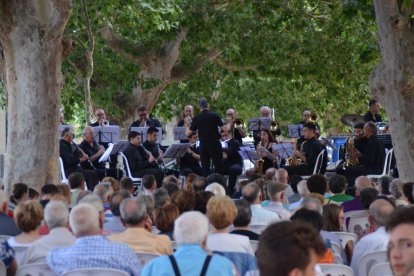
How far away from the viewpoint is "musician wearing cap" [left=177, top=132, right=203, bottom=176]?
19500 mm

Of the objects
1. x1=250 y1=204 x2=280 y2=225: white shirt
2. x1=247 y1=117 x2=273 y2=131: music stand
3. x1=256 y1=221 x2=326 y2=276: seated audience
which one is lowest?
x1=250 y1=204 x2=280 y2=225: white shirt

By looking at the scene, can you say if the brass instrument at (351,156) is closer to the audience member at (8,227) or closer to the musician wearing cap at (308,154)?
the musician wearing cap at (308,154)

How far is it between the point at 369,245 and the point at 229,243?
1192mm

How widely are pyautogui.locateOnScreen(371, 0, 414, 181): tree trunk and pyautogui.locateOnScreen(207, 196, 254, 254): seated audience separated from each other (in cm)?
611

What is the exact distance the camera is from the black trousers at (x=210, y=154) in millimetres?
18609

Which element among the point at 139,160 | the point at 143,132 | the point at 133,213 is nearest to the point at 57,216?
the point at 133,213

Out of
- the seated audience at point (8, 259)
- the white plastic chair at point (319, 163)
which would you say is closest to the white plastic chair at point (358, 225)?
the seated audience at point (8, 259)

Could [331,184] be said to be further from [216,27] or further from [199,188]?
[216,27]

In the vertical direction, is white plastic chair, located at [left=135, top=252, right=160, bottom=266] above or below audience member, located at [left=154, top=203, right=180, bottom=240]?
below

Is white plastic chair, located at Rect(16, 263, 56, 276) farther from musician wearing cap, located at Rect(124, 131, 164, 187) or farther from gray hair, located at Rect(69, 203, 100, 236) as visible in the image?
musician wearing cap, located at Rect(124, 131, 164, 187)

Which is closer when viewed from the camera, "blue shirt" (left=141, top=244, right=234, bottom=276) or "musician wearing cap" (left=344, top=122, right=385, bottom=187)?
"blue shirt" (left=141, top=244, right=234, bottom=276)

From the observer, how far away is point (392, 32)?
13.3m

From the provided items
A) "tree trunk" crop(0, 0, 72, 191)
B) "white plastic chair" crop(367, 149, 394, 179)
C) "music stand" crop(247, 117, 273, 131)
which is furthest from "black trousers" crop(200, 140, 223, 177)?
"tree trunk" crop(0, 0, 72, 191)

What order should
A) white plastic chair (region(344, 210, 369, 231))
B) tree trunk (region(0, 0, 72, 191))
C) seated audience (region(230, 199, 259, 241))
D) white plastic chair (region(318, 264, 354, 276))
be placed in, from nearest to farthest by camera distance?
white plastic chair (region(318, 264, 354, 276)) < seated audience (region(230, 199, 259, 241)) < white plastic chair (region(344, 210, 369, 231)) < tree trunk (region(0, 0, 72, 191))
